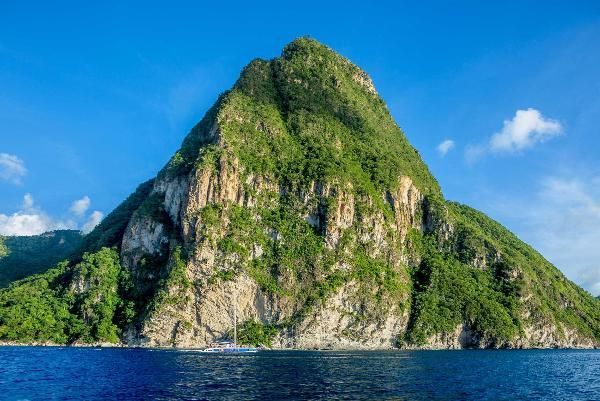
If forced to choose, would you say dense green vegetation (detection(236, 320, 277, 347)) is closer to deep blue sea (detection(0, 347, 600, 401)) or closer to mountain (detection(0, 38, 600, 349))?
mountain (detection(0, 38, 600, 349))

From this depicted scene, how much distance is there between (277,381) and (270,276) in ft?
320

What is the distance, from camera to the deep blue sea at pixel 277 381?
56531 mm

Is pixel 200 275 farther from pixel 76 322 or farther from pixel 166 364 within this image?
pixel 166 364

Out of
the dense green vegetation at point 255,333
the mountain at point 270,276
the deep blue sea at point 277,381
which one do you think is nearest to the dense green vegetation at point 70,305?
the mountain at point 270,276

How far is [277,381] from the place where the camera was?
66.6 metres

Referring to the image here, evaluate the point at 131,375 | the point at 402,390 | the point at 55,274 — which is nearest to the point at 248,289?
the point at 55,274

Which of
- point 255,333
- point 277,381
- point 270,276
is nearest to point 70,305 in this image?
point 255,333

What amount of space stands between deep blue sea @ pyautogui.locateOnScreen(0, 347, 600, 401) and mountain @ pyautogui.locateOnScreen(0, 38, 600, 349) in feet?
195

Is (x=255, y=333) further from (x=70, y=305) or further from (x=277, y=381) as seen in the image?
(x=277, y=381)

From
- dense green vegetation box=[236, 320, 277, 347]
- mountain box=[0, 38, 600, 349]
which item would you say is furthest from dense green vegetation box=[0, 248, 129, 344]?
dense green vegetation box=[236, 320, 277, 347]

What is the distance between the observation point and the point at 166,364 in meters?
88.2

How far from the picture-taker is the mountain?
15538 centimetres

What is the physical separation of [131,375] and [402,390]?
114 ft

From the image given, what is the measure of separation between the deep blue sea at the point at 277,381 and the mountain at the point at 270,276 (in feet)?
195
